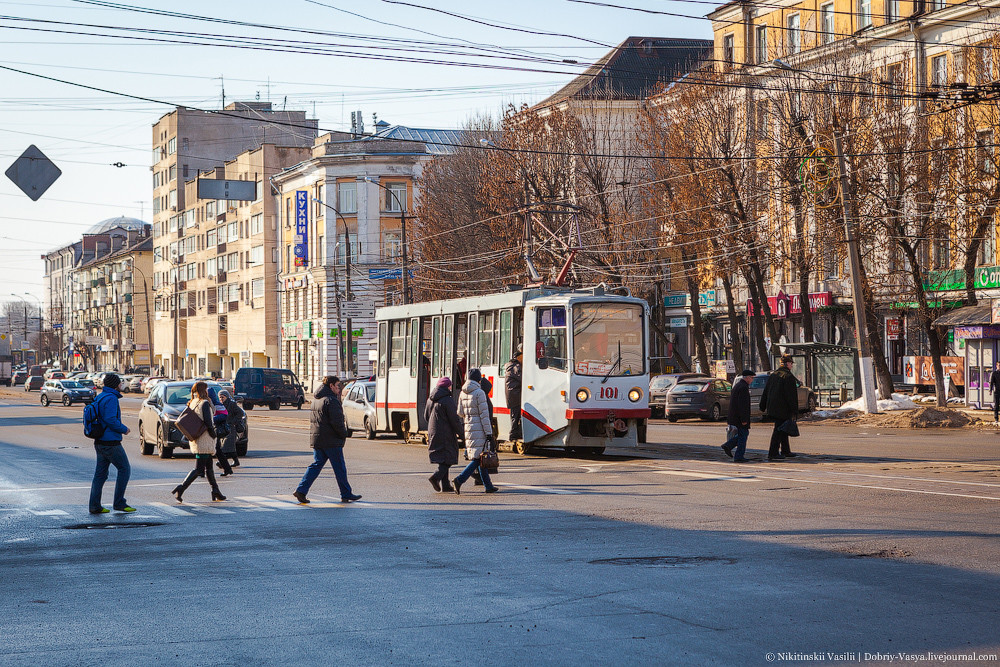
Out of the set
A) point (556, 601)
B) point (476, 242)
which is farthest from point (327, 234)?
point (556, 601)

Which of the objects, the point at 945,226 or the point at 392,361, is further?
the point at 945,226

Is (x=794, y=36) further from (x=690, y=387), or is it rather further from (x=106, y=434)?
(x=106, y=434)

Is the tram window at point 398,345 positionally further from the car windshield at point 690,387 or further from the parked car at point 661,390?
the parked car at point 661,390

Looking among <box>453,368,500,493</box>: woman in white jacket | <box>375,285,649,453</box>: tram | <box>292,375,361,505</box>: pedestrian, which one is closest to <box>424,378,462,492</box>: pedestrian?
<box>453,368,500,493</box>: woman in white jacket

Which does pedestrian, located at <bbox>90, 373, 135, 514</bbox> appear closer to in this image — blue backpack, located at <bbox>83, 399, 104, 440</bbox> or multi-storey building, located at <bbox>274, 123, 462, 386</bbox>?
blue backpack, located at <bbox>83, 399, 104, 440</bbox>

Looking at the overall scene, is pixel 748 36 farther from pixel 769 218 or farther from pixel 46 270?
pixel 46 270

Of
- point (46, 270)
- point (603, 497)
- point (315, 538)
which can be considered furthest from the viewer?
point (46, 270)

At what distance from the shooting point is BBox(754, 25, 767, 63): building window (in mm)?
52719

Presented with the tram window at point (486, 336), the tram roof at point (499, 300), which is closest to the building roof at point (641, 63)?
the tram roof at point (499, 300)

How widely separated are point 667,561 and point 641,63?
67917 mm

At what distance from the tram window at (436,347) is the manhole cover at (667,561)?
16747mm

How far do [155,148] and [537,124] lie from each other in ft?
247

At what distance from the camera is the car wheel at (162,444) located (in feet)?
81.7

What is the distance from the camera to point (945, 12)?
45.2 metres
